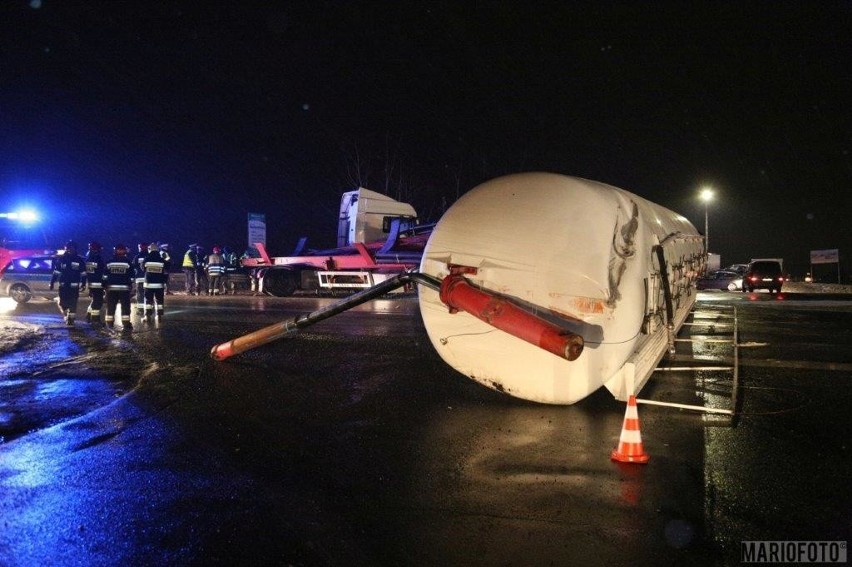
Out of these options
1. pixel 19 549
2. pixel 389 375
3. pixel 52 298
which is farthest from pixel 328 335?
pixel 52 298

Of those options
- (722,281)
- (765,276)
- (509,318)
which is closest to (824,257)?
(722,281)

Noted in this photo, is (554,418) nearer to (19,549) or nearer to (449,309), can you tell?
(449,309)

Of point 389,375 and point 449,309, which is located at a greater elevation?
point 449,309

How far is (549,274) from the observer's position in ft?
17.2

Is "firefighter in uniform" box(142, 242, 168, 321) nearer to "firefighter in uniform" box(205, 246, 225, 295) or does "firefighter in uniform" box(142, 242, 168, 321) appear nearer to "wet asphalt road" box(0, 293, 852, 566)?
"wet asphalt road" box(0, 293, 852, 566)

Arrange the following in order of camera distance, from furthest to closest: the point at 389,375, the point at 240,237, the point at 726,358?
the point at 240,237, the point at 726,358, the point at 389,375

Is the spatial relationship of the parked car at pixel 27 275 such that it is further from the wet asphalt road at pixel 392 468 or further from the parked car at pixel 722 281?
the parked car at pixel 722 281

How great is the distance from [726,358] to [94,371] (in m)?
8.87

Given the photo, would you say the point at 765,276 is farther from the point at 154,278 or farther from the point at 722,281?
the point at 154,278

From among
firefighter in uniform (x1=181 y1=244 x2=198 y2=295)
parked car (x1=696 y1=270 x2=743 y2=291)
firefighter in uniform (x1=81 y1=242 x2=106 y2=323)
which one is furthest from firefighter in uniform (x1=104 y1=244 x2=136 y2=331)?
parked car (x1=696 y1=270 x2=743 y2=291)

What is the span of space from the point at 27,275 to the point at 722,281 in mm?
32752

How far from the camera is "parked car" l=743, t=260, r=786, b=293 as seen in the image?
78.9 ft

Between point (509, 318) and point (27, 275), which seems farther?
point (27, 275)

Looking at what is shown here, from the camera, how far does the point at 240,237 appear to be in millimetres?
44375
